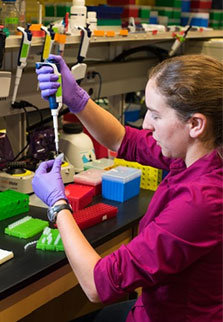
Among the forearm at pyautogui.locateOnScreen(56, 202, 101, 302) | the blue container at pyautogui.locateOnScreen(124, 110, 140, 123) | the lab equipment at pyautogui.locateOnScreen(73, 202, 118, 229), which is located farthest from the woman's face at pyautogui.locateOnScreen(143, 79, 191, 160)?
the blue container at pyautogui.locateOnScreen(124, 110, 140, 123)

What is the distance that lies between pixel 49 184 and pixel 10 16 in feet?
2.78

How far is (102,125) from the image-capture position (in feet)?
6.23

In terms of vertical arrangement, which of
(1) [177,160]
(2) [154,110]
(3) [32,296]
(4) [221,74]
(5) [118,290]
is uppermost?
(4) [221,74]

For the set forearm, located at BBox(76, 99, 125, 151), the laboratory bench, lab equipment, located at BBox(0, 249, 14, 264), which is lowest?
the laboratory bench

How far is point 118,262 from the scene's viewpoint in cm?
131

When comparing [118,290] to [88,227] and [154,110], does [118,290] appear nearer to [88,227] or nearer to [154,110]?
[154,110]

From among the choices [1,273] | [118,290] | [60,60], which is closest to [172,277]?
[118,290]

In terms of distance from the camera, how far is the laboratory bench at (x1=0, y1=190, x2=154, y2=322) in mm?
1521

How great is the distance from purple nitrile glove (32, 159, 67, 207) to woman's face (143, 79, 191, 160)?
339 mm

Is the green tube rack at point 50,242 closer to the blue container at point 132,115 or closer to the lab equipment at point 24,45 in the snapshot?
the lab equipment at point 24,45

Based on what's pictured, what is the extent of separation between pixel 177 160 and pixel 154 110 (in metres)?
0.27

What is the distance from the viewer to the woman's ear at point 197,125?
4.29ft

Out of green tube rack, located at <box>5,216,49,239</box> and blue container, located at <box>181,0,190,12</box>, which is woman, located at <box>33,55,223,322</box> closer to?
green tube rack, located at <box>5,216,49,239</box>

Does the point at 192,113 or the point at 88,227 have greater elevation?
the point at 192,113
